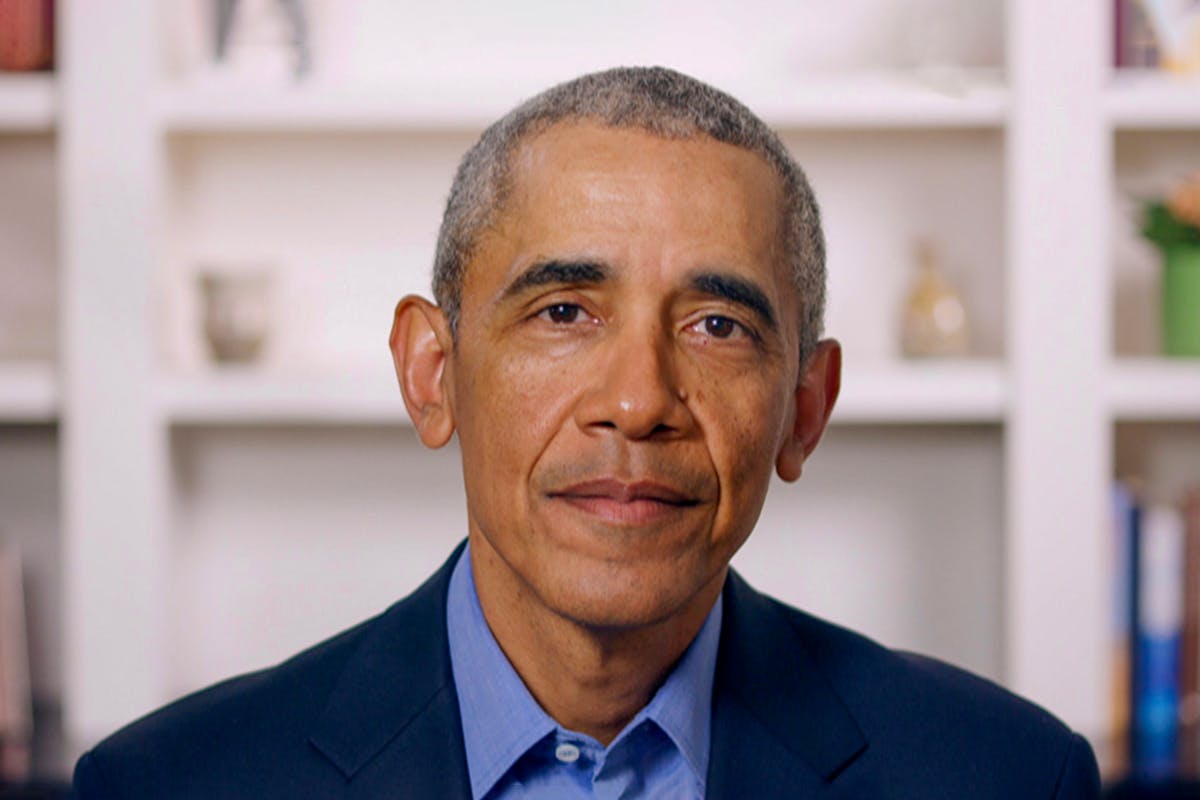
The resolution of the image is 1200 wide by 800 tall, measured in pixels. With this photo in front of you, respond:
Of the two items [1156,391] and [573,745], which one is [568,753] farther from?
[1156,391]

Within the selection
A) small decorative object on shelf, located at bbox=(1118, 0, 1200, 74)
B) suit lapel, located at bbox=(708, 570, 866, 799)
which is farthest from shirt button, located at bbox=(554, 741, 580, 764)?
small decorative object on shelf, located at bbox=(1118, 0, 1200, 74)

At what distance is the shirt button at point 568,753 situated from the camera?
1.14 m

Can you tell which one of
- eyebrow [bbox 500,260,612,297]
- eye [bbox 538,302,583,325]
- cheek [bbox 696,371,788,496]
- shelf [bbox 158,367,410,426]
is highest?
eyebrow [bbox 500,260,612,297]

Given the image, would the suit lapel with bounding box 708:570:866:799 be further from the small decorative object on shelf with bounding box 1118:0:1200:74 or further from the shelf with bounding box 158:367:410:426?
the small decorative object on shelf with bounding box 1118:0:1200:74

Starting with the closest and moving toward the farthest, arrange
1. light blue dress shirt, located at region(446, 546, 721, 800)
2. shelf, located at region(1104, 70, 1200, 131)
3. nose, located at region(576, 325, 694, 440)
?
nose, located at region(576, 325, 694, 440) < light blue dress shirt, located at region(446, 546, 721, 800) < shelf, located at region(1104, 70, 1200, 131)

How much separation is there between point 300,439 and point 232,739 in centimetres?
139

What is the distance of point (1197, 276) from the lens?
226 cm

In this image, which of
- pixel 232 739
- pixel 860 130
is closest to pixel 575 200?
pixel 232 739

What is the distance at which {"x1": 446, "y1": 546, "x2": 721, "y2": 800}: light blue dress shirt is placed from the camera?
44.9 inches

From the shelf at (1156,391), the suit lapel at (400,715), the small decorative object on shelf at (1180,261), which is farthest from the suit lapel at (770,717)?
the small decorative object on shelf at (1180,261)

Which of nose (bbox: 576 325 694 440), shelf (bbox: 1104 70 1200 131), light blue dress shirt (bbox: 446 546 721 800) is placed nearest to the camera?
nose (bbox: 576 325 694 440)

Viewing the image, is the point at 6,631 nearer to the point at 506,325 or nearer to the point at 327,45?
the point at 327,45

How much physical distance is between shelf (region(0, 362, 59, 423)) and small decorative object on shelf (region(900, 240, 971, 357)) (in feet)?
4.31

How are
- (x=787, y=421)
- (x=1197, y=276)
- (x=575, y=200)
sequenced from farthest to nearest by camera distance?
(x=1197, y=276)
(x=787, y=421)
(x=575, y=200)
